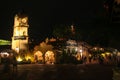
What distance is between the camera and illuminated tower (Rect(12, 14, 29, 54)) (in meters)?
54.8

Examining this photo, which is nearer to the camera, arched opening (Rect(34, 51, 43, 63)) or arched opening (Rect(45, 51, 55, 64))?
arched opening (Rect(45, 51, 55, 64))

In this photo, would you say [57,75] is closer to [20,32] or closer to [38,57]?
[38,57]

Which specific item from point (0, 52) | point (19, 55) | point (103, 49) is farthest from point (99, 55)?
point (0, 52)

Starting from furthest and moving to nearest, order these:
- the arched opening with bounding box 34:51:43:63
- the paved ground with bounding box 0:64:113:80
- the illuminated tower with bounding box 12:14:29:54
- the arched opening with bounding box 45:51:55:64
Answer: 1. the illuminated tower with bounding box 12:14:29:54
2. the arched opening with bounding box 34:51:43:63
3. the arched opening with bounding box 45:51:55:64
4. the paved ground with bounding box 0:64:113:80

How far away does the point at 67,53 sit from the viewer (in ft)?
160

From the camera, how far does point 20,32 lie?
184 feet

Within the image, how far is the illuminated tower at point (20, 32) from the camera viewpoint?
54.8m

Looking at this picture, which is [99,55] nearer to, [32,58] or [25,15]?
[32,58]

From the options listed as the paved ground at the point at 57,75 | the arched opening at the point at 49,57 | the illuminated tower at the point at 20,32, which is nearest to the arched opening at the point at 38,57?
the arched opening at the point at 49,57

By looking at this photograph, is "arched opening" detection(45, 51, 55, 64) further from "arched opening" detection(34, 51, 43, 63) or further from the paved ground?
the paved ground

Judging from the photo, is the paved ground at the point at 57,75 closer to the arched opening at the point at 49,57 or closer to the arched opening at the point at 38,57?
the arched opening at the point at 49,57

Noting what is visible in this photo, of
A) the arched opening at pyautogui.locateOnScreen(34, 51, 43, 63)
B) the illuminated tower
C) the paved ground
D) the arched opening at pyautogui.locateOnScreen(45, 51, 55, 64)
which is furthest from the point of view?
the illuminated tower

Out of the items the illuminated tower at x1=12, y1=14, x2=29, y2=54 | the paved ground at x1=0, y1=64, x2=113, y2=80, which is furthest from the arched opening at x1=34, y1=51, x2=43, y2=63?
the paved ground at x1=0, y1=64, x2=113, y2=80

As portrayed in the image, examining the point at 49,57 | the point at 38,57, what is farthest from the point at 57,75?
the point at 38,57
